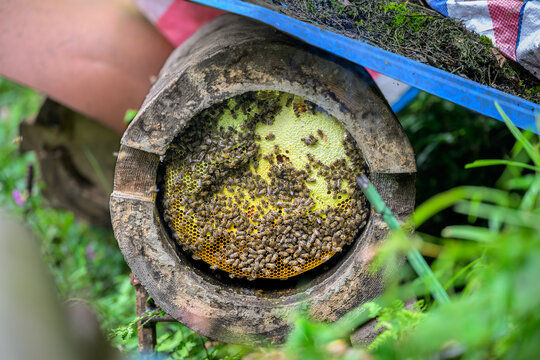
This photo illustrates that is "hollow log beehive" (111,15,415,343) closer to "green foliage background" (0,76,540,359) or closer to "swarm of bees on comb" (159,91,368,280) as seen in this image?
"swarm of bees on comb" (159,91,368,280)

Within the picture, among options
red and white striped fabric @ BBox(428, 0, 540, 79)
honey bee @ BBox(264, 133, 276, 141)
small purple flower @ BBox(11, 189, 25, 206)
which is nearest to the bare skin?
small purple flower @ BBox(11, 189, 25, 206)

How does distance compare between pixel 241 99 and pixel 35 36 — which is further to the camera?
pixel 35 36

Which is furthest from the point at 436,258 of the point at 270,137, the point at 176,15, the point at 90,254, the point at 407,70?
the point at 90,254

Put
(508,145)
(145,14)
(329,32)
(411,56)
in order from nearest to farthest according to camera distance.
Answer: (329,32) < (411,56) < (145,14) < (508,145)

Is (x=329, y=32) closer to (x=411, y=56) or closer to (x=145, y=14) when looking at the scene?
(x=411, y=56)

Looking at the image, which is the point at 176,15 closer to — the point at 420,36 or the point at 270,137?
the point at 270,137

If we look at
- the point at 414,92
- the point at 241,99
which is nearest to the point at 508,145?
the point at 414,92

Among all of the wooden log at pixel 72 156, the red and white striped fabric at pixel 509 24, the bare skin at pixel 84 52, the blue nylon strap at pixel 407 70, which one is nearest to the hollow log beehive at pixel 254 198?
the blue nylon strap at pixel 407 70

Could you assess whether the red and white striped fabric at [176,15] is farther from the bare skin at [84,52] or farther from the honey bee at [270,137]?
the honey bee at [270,137]
